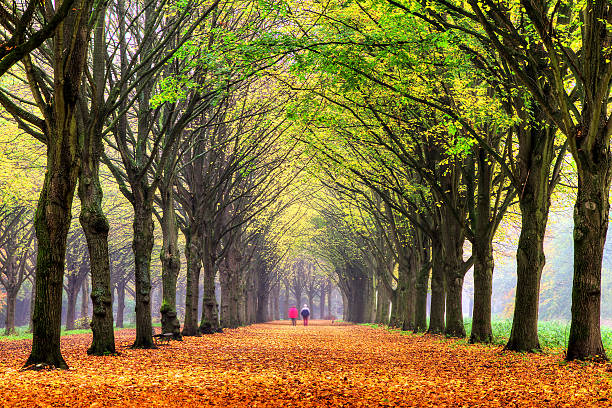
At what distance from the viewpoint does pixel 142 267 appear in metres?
15.2

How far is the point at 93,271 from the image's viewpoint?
12.7 meters

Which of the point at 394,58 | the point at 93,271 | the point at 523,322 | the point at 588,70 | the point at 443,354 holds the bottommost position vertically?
the point at 443,354

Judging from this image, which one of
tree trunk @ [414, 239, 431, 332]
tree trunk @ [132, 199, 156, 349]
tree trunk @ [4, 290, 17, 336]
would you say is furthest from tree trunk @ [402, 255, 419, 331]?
tree trunk @ [4, 290, 17, 336]

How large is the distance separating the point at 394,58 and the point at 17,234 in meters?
27.9

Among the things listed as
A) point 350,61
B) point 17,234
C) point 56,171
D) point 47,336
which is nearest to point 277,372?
point 47,336

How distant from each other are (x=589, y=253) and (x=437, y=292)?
38.5ft

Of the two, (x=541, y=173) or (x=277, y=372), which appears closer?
(x=277, y=372)

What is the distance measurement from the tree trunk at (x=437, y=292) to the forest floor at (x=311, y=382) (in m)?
9.30

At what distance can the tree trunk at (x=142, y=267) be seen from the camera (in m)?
15.3

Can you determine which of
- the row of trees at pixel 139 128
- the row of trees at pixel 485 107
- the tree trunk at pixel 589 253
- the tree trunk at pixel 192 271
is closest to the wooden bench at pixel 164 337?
the row of trees at pixel 139 128

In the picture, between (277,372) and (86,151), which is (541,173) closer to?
(277,372)

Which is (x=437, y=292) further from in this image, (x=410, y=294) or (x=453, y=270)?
(x=410, y=294)

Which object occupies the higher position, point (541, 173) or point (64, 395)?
point (541, 173)

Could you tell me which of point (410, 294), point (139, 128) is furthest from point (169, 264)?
point (410, 294)
